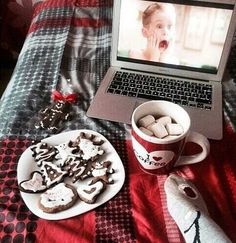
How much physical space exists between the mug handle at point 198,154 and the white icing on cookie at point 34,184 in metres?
0.26

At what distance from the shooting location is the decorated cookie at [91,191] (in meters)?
0.57

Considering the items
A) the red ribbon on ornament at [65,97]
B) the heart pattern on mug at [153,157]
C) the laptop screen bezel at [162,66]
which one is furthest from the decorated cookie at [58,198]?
the laptop screen bezel at [162,66]

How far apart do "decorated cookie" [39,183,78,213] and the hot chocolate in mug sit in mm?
143

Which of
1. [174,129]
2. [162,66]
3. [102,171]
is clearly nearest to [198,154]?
[174,129]

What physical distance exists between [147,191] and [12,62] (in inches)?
52.6

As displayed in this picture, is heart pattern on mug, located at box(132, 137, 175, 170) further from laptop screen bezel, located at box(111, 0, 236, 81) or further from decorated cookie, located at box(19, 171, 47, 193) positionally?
laptop screen bezel, located at box(111, 0, 236, 81)

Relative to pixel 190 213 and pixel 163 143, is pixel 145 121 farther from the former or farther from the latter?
pixel 190 213

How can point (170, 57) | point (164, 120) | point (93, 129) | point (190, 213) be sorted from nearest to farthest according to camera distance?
point (190, 213), point (164, 120), point (93, 129), point (170, 57)

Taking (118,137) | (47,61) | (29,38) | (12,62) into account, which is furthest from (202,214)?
(12,62)

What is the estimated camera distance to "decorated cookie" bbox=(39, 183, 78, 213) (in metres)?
0.55

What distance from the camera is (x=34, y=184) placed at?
1.93 ft

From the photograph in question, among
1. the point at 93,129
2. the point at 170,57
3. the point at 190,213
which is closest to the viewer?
the point at 190,213

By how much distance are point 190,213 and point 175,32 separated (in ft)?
1.55

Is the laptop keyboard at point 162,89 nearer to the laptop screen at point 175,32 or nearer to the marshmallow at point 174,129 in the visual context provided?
the laptop screen at point 175,32
